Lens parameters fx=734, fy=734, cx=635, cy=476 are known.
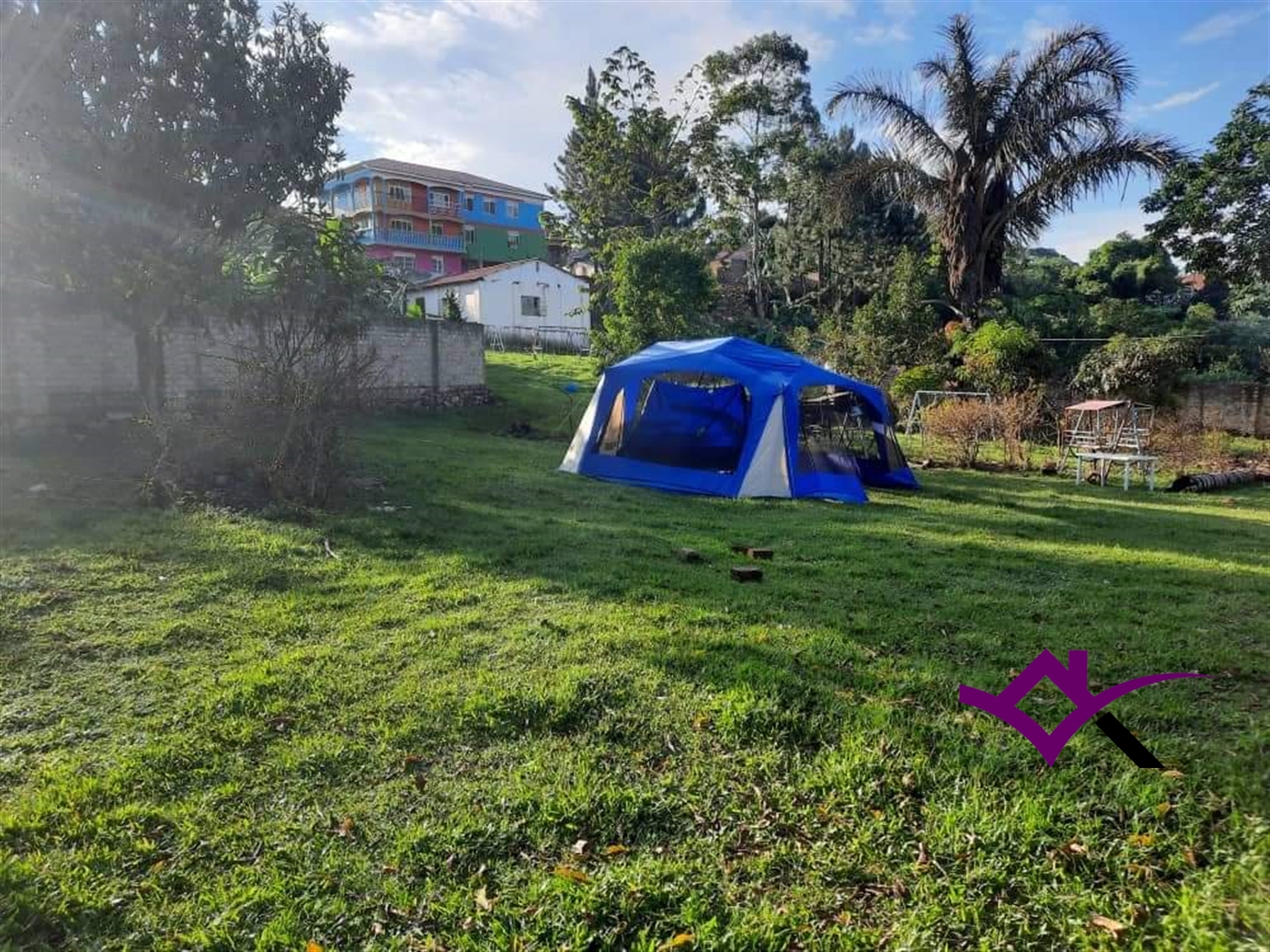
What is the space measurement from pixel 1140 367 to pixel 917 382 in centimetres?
437

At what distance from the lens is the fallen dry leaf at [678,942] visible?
2082 mm

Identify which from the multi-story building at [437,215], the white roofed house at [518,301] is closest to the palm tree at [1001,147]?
the white roofed house at [518,301]

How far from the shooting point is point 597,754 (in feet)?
9.77

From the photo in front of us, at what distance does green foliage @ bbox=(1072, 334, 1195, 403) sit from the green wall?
31.9m

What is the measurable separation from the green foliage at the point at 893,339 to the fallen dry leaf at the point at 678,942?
16863mm

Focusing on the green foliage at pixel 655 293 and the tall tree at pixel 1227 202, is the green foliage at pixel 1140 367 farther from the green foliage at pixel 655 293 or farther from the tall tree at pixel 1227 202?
the green foliage at pixel 655 293

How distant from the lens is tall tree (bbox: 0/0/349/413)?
24.8 ft

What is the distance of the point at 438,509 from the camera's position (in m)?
7.16

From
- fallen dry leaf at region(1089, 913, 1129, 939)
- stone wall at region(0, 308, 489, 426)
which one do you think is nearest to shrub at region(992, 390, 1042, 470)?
stone wall at region(0, 308, 489, 426)

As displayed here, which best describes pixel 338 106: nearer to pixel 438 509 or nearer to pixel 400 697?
pixel 438 509

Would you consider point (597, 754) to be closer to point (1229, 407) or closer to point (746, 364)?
point (746, 364)

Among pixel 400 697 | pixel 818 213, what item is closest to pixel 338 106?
pixel 400 697

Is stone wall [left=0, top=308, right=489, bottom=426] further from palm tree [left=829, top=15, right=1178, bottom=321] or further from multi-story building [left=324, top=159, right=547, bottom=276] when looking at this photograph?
multi-story building [left=324, top=159, right=547, bottom=276]

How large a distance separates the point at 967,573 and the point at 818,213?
21.2m
